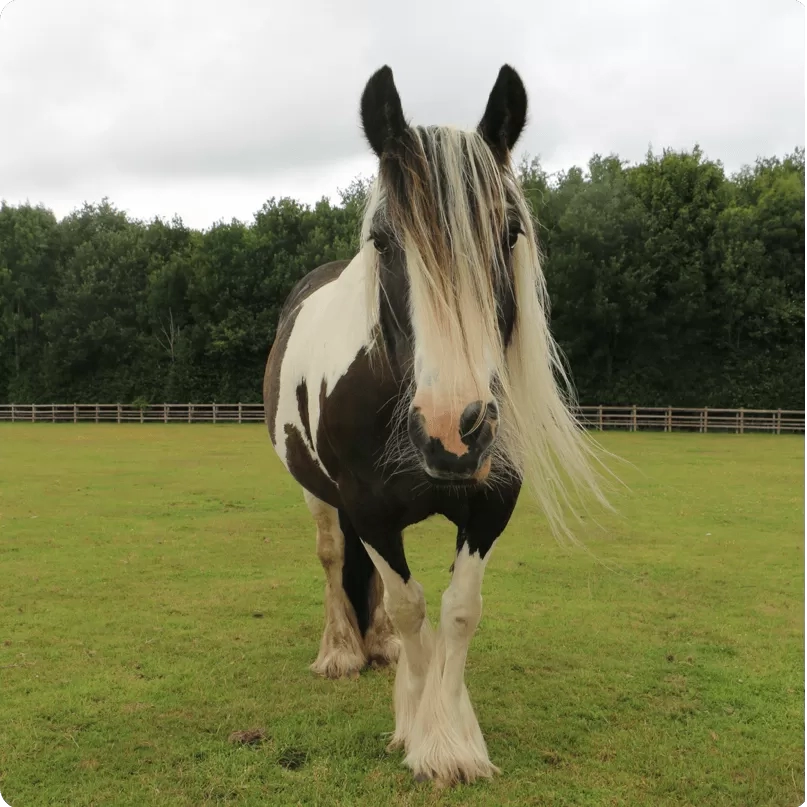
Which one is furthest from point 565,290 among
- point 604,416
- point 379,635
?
point 379,635

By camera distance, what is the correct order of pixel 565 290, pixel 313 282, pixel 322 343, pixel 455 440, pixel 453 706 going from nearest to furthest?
pixel 455 440, pixel 453 706, pixel 322 343, pixel 313 282, pixel 565 290

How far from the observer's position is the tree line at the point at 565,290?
91.1ft

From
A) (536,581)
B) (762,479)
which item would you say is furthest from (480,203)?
(762,479)

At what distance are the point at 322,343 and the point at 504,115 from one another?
1277mm

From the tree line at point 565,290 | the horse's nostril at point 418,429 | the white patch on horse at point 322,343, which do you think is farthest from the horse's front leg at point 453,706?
the tree line at point 565,290

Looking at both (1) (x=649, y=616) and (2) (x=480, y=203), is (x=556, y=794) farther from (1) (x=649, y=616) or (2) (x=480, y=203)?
(1) (x=649, y=616)

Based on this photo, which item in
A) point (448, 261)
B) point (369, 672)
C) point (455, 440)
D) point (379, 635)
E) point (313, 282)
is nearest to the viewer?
point (455, 440)

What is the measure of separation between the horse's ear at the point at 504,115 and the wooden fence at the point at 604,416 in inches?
835

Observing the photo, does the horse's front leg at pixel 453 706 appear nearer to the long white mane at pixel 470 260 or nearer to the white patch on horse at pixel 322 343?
the long white mane at pixel 470 260

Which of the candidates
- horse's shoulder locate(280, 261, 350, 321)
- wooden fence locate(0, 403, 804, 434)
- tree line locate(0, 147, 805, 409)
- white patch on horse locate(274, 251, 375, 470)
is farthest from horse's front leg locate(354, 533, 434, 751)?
tree line locate(0, 147, 805, 409)

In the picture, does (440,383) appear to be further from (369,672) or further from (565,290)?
(565,290)

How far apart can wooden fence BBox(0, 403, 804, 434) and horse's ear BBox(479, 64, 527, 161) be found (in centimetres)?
2121

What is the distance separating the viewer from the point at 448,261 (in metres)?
2.27

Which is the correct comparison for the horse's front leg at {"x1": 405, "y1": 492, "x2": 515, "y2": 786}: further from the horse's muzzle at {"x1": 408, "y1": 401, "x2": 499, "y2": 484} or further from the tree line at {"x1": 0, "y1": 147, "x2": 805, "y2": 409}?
the tree line at {"x1": 0, "y1": 147, "x2": 805, "y2": 409}
